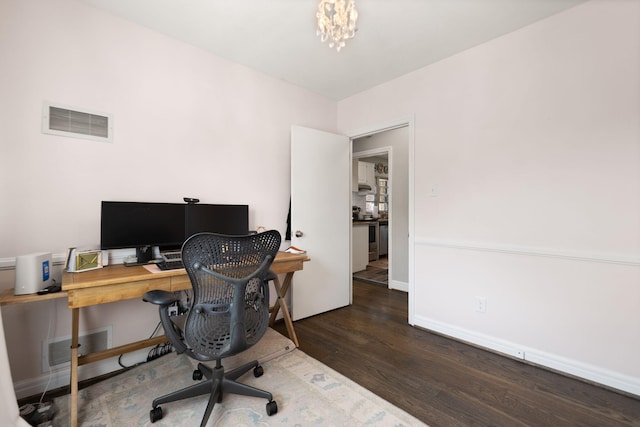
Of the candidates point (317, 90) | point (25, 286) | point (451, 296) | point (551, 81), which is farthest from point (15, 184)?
point (551, 81)

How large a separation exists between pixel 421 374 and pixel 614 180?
5.95 feet

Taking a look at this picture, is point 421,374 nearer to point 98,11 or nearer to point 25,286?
point 25,286

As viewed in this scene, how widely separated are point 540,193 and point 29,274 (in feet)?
10.7

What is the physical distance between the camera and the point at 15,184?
166 centimetres

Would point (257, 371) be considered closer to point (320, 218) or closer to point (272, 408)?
point (272, 408)

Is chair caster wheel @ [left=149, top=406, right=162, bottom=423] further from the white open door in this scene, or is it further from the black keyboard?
the white open door

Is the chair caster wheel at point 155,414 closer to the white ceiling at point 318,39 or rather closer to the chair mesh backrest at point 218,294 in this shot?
the chair mesh backrest at point 218,294

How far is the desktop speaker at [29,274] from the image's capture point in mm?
1422

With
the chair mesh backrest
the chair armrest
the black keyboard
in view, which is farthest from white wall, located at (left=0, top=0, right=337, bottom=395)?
the chair mesh backrest

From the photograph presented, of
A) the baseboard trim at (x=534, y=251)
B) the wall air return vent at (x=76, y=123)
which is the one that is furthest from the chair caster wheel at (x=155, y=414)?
the baseboard trim at (x=534, y=251)

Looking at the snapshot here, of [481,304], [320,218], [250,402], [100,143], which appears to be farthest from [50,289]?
[481,304]

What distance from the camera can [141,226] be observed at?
6.37ft

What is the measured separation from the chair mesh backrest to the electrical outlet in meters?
1.95

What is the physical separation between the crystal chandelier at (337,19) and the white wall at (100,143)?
4.72 feet
